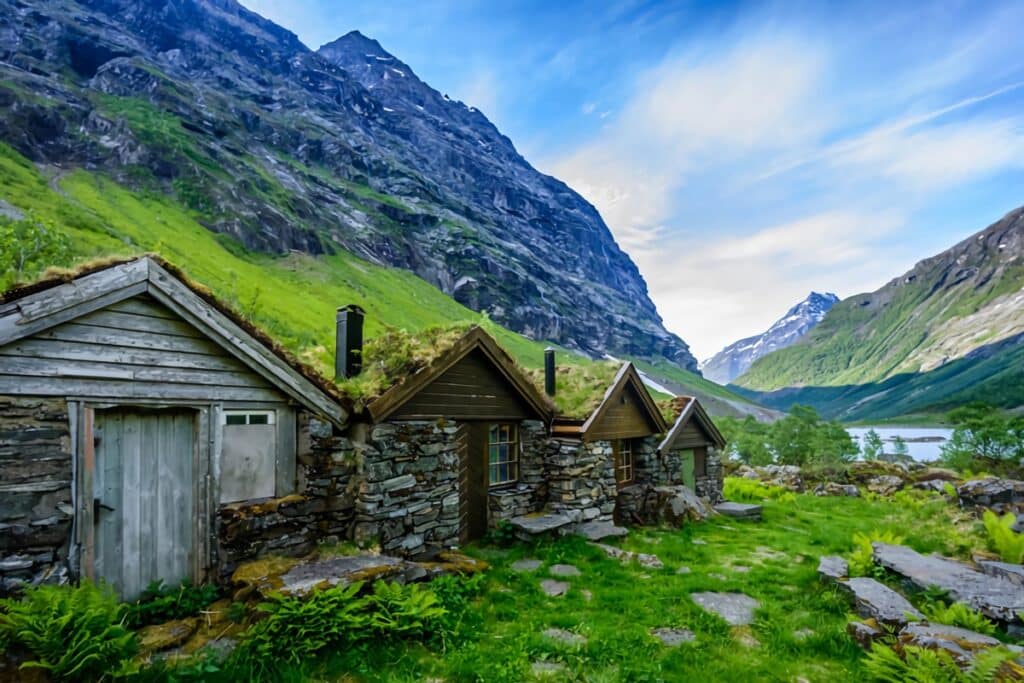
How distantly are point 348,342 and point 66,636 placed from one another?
609 centimetres

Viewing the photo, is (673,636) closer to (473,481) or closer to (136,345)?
(473,481)

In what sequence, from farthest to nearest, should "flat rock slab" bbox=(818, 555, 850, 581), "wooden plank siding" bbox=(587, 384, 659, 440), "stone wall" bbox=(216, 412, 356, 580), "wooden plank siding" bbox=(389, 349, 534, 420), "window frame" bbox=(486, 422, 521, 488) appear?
1. "wooden plank siding" bbox=(587, 384, 659, 440)
2. "window frame" bbox=(486, 422, 521, 488)
3. "wooden plank siding" bbox=(389, 349, 534, 420)
4. "flat rock slab" bbox=(818, 555, 850, 581)
5. "stone wall" bbox=(216, 412, 356, 580)

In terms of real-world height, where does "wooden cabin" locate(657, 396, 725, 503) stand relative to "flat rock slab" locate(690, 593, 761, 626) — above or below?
above

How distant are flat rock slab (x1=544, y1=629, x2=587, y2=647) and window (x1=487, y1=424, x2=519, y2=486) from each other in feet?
18.1

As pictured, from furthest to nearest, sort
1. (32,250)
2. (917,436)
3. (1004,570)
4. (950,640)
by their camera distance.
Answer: (917,436)
(32,250)
(1004,570)
(950,640)

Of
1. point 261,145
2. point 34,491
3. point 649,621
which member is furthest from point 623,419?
point 261,145

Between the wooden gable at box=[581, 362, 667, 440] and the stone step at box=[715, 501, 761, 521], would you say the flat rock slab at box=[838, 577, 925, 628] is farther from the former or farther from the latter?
the stone step at box=[715, 501, 761, 521]

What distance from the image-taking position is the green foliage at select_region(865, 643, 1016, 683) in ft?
16.5

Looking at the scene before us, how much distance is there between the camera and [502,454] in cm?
1343

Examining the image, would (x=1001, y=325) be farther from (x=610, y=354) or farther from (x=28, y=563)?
(x=28, y=563)

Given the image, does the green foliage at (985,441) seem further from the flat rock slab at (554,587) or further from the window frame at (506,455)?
the flat rock slab at (554,587)

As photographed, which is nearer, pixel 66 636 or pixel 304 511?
pixel 66 636

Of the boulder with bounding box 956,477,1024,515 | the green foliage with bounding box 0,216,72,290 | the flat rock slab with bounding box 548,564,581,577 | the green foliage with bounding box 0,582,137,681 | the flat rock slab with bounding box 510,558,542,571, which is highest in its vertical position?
the green foliage with bounding box 0,216,72,290

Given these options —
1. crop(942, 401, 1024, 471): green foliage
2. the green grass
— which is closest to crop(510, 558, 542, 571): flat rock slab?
the green grass
